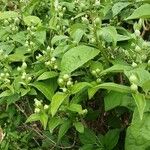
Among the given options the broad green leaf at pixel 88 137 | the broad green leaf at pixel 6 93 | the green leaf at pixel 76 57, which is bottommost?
the broad green leaf at pixel 88 137

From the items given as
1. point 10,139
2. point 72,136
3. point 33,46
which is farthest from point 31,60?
point 10,139

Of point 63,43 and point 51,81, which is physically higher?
point 63,43

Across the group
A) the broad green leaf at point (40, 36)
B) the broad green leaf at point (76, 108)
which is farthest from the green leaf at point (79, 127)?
the broad green leaf at point (40, 36)

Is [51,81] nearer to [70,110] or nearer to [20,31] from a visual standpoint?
[70,110]

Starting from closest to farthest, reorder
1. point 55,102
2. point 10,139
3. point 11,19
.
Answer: point 55,102 < point 11,19 < point 10,139

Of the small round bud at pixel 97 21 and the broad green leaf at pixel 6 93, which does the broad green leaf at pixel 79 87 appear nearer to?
the small round bud at pixel 97 21

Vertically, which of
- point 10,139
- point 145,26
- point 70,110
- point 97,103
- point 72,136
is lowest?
point 10,139
